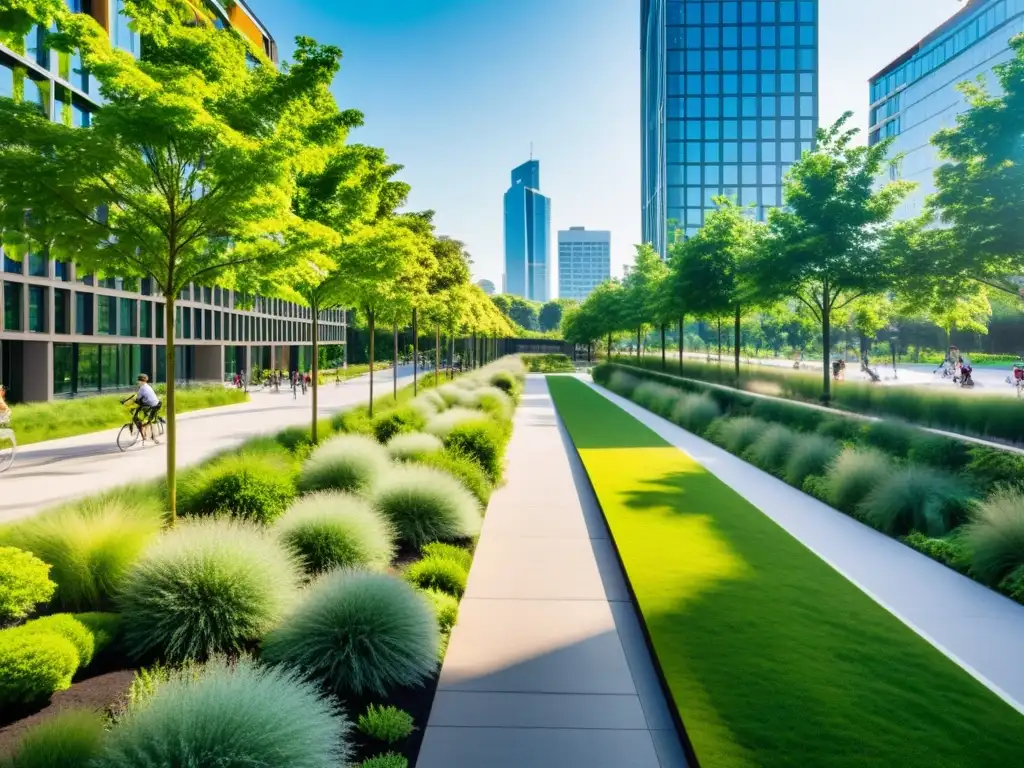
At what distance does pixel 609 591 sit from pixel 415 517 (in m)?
2.69

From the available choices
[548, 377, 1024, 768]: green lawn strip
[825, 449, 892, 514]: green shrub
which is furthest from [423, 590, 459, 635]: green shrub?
[825, 449, 892, 514]: green shrub

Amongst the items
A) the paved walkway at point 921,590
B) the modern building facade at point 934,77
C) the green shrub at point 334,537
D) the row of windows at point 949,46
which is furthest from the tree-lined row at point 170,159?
the row of windows at point 949,46

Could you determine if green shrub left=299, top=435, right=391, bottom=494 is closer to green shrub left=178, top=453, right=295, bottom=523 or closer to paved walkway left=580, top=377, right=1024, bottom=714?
green shrub left=178, top=453, right=295, bottom=523

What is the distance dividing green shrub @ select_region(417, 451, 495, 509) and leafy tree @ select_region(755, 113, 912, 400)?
1212cm

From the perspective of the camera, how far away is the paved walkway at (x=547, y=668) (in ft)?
14.5

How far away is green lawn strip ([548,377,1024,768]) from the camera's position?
418 cm

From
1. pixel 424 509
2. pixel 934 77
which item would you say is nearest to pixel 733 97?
pixel 934 77

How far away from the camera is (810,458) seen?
12883 millimetres

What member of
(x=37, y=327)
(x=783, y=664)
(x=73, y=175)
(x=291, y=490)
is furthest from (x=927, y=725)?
(x=37, y=327)

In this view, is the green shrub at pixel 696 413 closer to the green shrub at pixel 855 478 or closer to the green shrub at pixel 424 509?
the green shrub at pixel 855 478

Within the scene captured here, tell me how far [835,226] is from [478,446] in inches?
490

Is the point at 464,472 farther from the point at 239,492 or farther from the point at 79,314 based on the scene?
the point at 79,314

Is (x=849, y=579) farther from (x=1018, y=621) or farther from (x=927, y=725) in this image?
(x=927, y=725)

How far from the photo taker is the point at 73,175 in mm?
6992
